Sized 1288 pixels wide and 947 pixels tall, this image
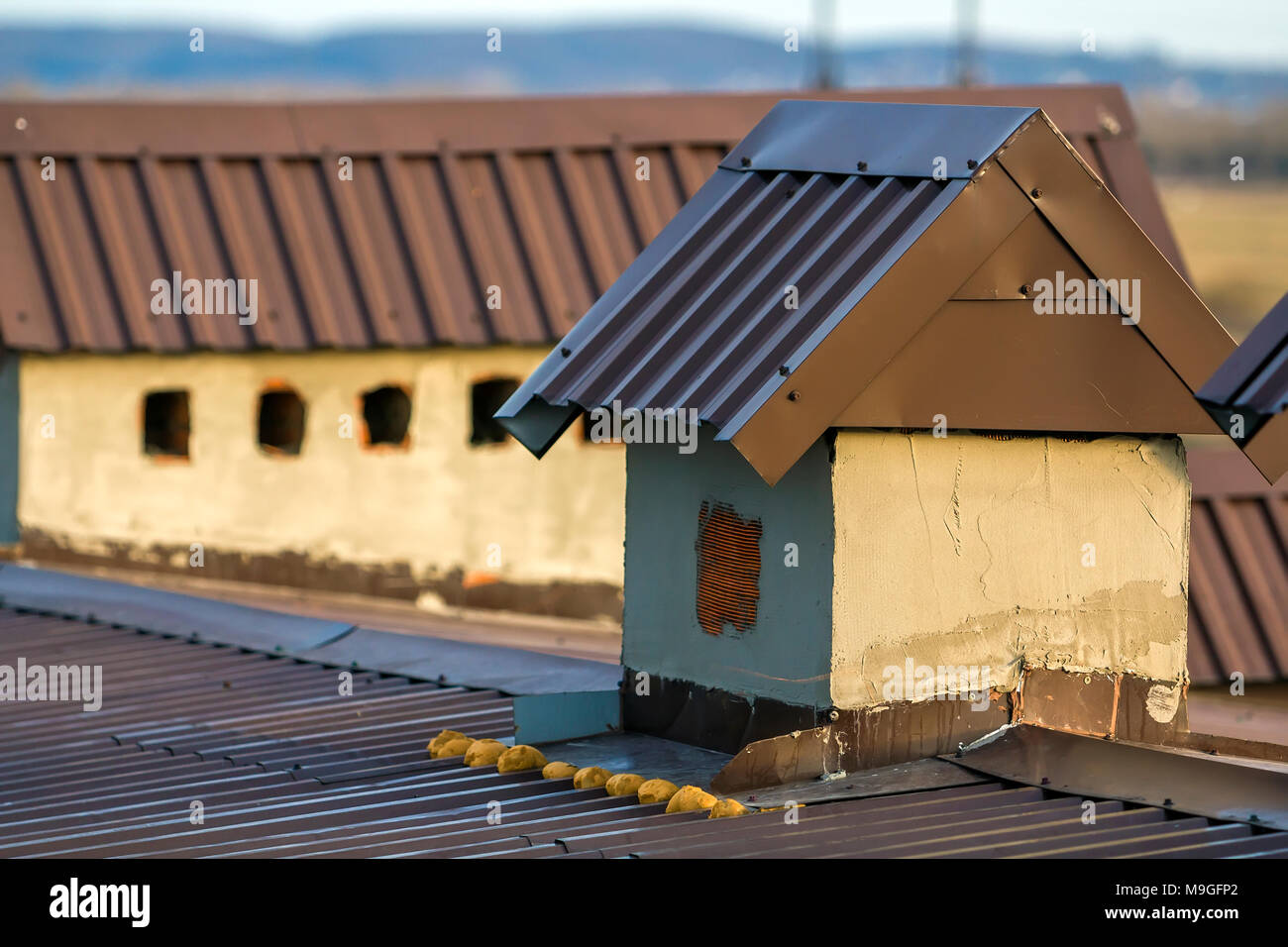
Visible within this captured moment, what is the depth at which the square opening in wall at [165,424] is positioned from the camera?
14.3 metres

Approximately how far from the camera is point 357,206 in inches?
571

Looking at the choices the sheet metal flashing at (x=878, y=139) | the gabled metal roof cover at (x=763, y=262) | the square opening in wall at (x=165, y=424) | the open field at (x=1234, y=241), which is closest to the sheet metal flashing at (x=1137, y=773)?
the gabled metal roof cover at (x=763, y=262)

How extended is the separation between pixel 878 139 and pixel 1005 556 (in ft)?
5.05

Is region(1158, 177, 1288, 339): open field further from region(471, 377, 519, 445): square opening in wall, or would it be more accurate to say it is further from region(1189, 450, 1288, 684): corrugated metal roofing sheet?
region(471, 377, 519, 445): square opening in wall

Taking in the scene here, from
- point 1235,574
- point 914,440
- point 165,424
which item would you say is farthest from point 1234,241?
point 914,440

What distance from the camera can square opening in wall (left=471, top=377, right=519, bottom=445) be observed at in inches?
592

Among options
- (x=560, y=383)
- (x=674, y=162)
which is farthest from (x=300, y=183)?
(x=560, y=383)

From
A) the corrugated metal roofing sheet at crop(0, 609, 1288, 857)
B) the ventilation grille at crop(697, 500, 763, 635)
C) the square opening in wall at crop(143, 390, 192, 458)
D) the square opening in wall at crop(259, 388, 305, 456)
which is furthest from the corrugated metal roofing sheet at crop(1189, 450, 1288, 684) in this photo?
the ventilation grille at crop(697, 500, 763, 635)

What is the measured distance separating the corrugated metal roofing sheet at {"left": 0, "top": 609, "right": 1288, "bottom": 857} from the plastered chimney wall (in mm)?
557

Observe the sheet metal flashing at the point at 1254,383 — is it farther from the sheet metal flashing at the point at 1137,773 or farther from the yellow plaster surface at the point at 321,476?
the yellow plaster surface at the point at 321,476

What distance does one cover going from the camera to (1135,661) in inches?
264

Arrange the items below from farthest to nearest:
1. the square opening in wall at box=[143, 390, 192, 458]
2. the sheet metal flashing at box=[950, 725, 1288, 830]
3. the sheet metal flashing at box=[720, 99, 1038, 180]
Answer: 1. the square opening in wall at box=[143, 390, 192, 458]
2. the sheet metal flashing at box=[720, 99, 1038, 180]
3. the sheet metal flashing at box=[950, 725, 1288, 830]

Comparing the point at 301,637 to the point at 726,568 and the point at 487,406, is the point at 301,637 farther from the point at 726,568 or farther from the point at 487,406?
the point at 487,406
